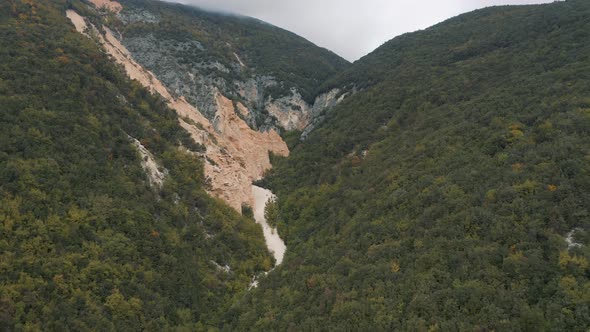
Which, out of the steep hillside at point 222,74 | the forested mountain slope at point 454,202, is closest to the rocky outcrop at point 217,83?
the steep hillside at point 222,74

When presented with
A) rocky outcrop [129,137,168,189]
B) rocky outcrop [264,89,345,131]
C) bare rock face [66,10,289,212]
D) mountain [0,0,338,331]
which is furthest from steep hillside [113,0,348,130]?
rocky outcrop [129,137,168,189]

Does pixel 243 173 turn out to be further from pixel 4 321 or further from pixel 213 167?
pixel 4 321

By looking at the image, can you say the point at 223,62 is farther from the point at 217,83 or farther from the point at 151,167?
the point at 151,167

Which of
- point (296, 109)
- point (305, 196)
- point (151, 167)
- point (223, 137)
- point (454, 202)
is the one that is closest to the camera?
point (454, 202)

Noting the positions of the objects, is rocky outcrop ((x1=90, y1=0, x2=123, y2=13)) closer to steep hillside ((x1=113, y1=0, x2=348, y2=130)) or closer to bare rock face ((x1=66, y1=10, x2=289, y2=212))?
steep hillside ((x1=113, y1=0, x2=348, y2=130))

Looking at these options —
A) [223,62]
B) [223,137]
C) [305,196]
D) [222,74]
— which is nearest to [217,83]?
[222,74]

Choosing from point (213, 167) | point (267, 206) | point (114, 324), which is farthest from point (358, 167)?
point (114, 324)
